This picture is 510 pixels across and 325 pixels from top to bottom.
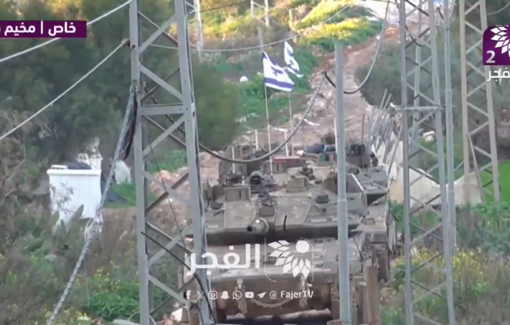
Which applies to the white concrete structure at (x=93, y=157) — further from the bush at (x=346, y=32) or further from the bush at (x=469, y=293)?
the bush at (x=346, y=32)

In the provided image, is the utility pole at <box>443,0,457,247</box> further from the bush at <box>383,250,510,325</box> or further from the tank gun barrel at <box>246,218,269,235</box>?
the tank gun barrel at <box>246,218,269,235</box>

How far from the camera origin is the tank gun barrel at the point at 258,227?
12422mm

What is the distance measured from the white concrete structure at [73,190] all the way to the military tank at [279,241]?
4971 mm

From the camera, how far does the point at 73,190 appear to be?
64.0 feet

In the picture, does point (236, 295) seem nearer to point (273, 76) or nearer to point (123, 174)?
point (273, 76)

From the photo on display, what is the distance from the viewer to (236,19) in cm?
3834

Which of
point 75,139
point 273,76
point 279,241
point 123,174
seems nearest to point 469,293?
point 279,241

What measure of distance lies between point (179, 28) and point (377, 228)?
22.6 ft

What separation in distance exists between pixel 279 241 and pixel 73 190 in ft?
25.0

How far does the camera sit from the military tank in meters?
→ 11.4

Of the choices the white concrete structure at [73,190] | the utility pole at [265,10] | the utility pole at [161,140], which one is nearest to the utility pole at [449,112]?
the white concrete structure at [73,190]

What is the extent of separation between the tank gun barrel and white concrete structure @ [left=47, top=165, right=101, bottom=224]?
23.5ft

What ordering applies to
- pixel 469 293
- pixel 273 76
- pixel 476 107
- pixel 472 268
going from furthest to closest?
pixel 476 107 → pixel 273 76 → pixel 472 268 → pixel 469 293

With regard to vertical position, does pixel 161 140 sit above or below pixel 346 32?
below
